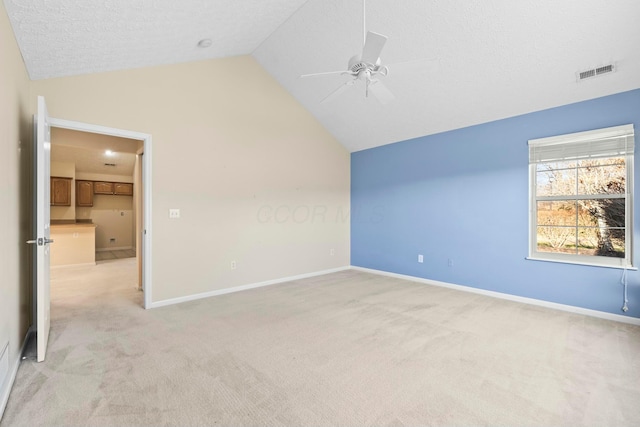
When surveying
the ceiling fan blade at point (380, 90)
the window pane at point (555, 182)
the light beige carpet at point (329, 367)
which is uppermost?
the ceiling fan blade at point (380, 90)

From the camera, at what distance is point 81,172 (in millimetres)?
8117

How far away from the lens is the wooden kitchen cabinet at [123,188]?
8.78 meters

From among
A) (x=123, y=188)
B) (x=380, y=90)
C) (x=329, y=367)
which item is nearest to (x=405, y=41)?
(x=380, y=90)

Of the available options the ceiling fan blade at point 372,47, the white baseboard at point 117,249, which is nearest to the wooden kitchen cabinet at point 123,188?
the white baseboard at point 117,249

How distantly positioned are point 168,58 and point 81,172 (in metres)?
6.66

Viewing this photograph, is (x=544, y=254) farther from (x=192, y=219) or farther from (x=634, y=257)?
(x=192, y=219)

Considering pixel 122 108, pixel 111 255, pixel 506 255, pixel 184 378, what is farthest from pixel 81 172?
pixel 506 255

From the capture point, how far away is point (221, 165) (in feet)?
13.8

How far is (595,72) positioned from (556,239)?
6.32 feet

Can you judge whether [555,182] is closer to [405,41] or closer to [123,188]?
[405,41]

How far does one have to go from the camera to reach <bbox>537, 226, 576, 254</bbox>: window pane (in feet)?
12.0

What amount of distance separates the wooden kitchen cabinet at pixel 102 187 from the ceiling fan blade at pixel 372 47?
29.9 ft

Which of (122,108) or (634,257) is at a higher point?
(122,108)

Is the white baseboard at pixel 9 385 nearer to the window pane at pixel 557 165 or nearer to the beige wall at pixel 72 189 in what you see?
the window pane at pixel 557 165
